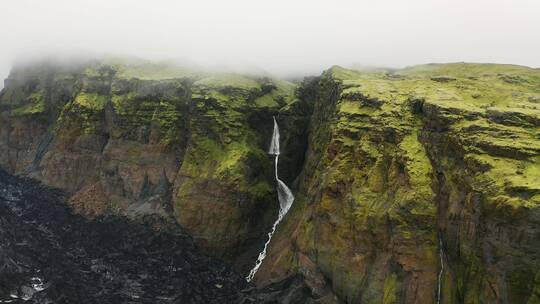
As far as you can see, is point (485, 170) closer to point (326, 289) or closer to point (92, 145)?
point (326, 289)

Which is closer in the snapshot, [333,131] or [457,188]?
[457,188]

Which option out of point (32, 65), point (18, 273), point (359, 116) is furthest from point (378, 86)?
point (32, 65)

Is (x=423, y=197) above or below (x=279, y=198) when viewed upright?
above

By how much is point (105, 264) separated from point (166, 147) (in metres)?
28.7

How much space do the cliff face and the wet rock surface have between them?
4318mm

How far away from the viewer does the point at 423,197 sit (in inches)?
2367

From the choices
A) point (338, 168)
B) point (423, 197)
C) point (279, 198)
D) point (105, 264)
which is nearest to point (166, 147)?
point (279, 198)

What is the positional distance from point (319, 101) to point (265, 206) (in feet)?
75.3

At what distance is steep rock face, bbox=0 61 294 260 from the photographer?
88.1m

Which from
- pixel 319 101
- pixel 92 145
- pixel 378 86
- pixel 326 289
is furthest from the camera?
pixel 92 145

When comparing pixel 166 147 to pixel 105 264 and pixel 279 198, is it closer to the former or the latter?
pixel 279 198

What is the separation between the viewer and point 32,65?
154 metres

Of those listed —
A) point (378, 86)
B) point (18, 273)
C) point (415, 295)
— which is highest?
point (378, 86)

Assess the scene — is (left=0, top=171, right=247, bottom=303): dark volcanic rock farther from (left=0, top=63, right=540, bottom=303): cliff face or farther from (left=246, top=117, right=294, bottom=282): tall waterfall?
(left=0, top=63, right=540, bottom=303): cliff face
